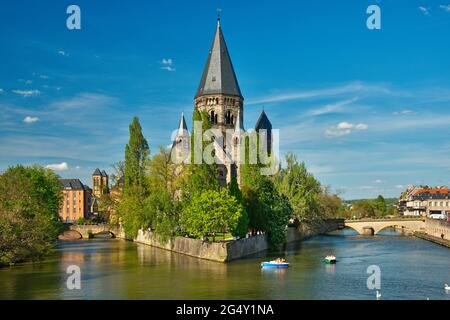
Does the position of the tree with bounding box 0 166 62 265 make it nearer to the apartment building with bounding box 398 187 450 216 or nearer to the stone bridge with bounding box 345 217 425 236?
the stone bridge with bounding box 345 217 425 236

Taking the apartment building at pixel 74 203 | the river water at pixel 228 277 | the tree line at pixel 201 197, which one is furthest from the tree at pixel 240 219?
the apartment building at pixel 74 203

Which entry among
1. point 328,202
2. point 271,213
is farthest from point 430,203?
point 271,213

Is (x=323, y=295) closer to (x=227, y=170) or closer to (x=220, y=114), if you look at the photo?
(x=227, y=170)

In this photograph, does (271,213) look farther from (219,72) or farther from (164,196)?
(219,72)

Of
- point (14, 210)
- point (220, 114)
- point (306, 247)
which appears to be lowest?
point (306, 247)

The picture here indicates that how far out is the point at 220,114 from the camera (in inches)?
3959

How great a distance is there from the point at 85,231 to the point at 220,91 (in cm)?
3400

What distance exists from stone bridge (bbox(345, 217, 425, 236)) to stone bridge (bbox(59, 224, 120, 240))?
1715 inches

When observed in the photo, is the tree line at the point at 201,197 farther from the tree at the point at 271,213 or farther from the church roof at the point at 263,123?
the church roof at the point at 263,123

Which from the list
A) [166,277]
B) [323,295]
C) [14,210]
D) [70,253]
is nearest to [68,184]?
[70,253]

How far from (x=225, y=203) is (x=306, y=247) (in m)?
21.0

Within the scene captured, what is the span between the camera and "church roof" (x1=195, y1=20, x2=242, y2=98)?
10075 centimetres

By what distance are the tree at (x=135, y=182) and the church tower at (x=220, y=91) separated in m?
20.7

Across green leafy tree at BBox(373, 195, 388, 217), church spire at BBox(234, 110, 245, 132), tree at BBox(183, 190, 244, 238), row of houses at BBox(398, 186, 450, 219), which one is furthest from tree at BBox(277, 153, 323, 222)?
green leafy tree at BBox(373, 195, 388, 217)
